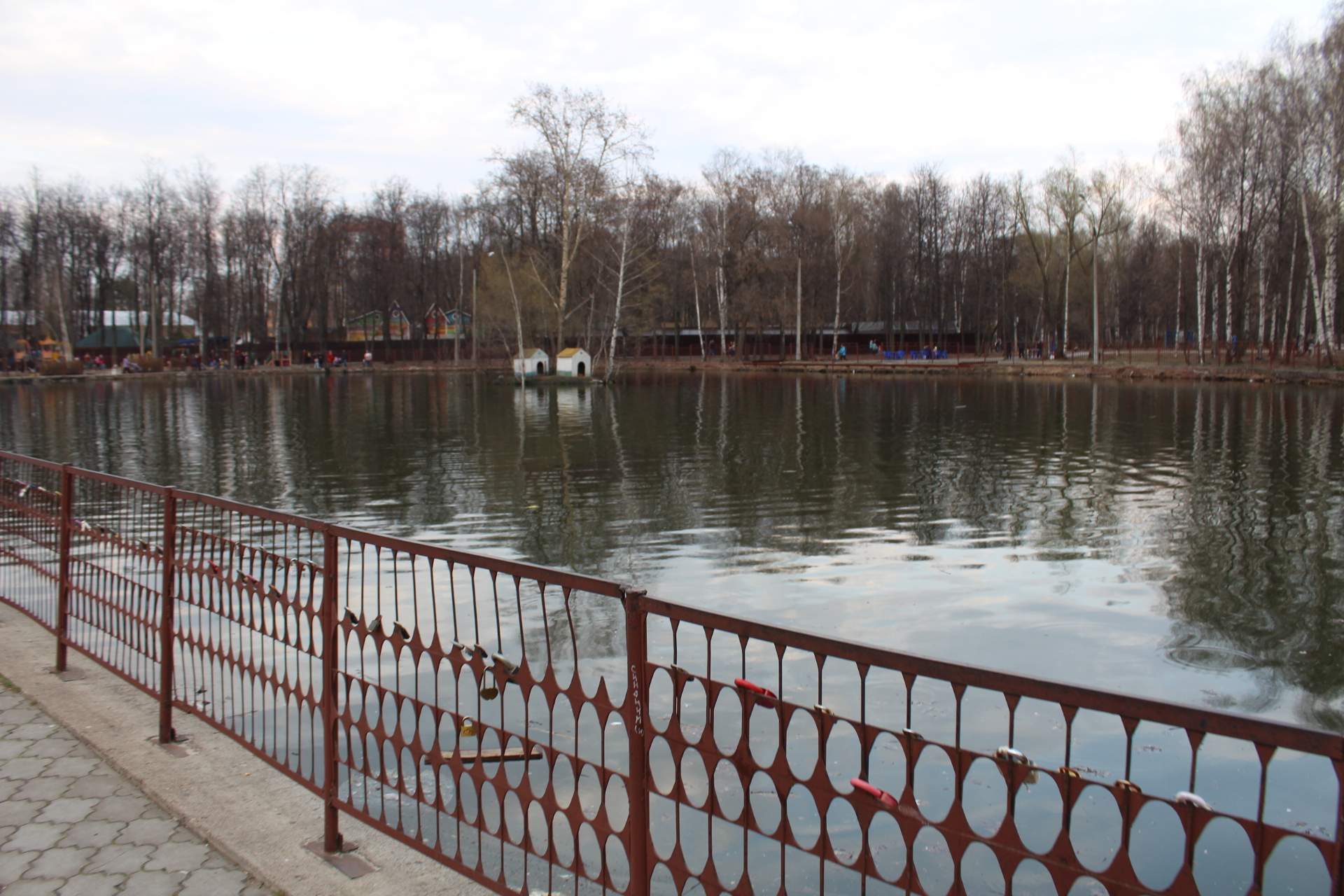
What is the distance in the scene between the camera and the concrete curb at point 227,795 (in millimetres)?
3742

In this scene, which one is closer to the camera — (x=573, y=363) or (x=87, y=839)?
(x=87, y=839)

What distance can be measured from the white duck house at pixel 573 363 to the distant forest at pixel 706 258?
113 centimetres

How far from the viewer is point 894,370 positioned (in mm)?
68062

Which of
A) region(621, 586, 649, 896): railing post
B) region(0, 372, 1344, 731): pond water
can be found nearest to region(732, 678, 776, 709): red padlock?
region(621, 586, 649, 896): railing post

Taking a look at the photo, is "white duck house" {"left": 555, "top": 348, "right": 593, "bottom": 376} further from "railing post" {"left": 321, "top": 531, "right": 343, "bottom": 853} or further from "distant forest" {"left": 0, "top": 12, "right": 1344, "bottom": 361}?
"railing post" {"left": 321, "top": 531, "right": 343, "bottom": 853}

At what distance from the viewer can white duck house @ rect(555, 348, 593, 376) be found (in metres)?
60.2

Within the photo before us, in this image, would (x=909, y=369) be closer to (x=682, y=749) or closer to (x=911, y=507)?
(x=911, y=507)

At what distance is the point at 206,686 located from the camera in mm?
6887

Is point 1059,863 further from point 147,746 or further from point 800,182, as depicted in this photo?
point 800,182

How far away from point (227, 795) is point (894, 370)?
66.5 m

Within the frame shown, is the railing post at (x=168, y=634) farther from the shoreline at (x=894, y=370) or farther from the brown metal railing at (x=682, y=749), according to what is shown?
the shoreline at (x=894, y=370)

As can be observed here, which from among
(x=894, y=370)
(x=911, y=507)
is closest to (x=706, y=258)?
(x=894, y=370)

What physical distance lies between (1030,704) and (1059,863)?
16.9ft

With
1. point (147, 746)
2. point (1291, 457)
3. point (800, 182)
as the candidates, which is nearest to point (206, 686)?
point (147, 746)
